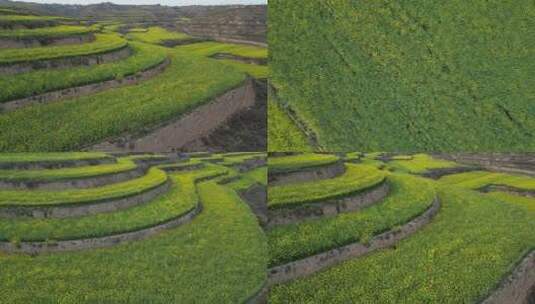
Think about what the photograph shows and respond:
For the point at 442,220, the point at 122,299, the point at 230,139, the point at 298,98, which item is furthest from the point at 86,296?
the point at 442,220

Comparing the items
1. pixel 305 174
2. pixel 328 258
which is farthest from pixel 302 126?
pixel 328 258

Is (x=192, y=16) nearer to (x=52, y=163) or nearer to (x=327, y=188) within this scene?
(x=52, y=163)

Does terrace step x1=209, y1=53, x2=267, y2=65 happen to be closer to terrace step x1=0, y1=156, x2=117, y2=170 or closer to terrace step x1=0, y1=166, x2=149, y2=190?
terrace step x1=0, y1=166, x2=149, y2=190

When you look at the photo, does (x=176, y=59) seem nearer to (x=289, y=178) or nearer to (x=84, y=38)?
(x=84, y=38)

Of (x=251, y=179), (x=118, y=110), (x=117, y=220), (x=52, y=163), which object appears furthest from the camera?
(x=251, y=179)

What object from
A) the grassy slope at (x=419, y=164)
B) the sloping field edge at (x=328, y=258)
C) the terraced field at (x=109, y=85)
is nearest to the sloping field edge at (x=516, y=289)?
the sloping field edge at (x=328, y=258)

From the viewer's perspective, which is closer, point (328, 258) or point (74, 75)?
point (74, 75)

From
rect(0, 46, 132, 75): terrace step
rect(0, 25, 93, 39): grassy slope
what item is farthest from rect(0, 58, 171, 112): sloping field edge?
rect(0, 25, 93, 39): grassy slope
